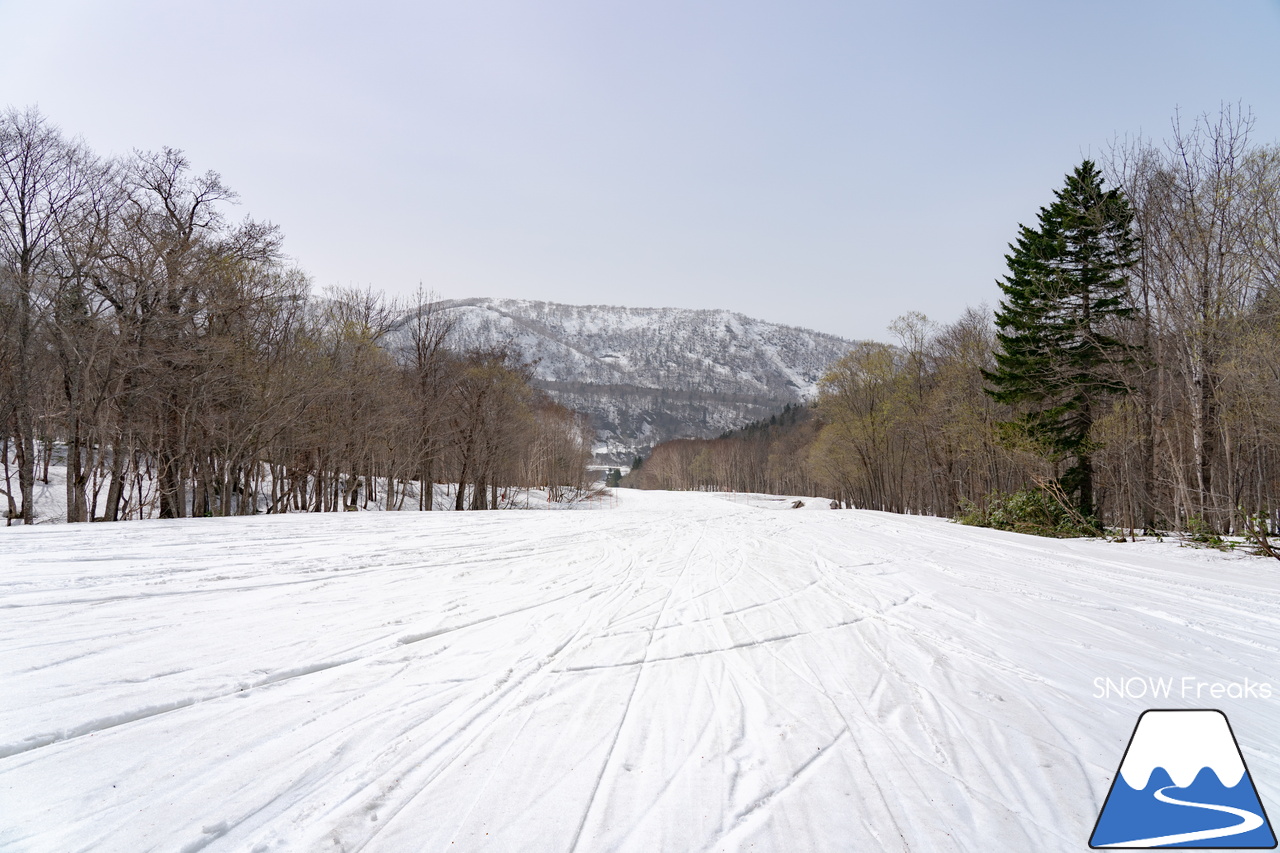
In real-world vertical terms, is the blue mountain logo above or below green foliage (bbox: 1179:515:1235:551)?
above

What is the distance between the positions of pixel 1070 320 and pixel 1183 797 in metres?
18.8

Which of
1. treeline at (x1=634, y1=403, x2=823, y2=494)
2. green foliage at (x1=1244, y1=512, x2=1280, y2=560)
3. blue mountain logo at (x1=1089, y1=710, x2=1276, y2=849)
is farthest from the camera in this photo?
treeline at (x1=634, y1=403, x2=823, y2=494)

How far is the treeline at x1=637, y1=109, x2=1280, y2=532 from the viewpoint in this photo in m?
11.6

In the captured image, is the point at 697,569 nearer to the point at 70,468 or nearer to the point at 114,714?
the point at 114,714

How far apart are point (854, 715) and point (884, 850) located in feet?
4.05

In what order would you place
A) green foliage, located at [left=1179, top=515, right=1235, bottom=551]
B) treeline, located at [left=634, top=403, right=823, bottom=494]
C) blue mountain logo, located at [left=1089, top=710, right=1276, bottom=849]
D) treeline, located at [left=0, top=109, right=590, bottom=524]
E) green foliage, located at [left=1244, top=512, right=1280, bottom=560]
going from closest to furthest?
blue mountain logo, located at [left=1089, top=710, right=1276, bottom=849] → green foliage, located at [left=1244, top=512, right=1280, bottom=560] → green foliage, located at [left=1179, top=515, right=1235, bottom=551] → treeline, located at [left=0, top=109, right=590, bottom=524] → treeline, located at [left=634, top=403, right=823, bottom=494]

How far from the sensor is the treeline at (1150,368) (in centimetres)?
1161

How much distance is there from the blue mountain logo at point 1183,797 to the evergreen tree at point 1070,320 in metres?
15.3

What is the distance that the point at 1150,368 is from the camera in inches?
561

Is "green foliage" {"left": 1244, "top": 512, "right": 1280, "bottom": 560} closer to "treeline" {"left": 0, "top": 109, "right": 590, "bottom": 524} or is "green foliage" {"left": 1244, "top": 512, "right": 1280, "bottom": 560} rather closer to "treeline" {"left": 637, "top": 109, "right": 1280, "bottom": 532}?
"treeline" {"left": 637, "top": 109, "right": 1280, "bottom": 532}

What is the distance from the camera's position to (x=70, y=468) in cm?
1527

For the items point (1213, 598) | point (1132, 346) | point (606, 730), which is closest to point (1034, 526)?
point (1132, 346)

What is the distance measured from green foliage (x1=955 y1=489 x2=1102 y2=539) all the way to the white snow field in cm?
842

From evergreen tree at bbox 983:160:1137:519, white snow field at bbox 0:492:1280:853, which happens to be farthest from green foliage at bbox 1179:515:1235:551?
evergreen tree at bbox 983:160:1137:519
